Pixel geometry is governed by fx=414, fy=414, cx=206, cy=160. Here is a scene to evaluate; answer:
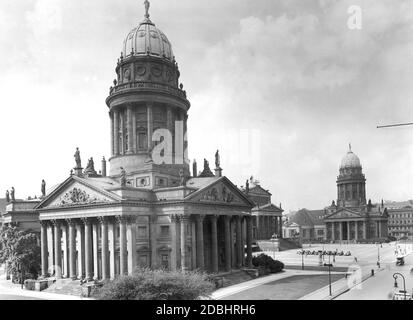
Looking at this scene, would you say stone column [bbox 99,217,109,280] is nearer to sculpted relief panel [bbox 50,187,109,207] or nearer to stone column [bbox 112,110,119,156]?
sculpted relief panel [bbox 50,187,109,207]

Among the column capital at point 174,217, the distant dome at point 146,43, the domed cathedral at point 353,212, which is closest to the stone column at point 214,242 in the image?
the column capital at point 174,217

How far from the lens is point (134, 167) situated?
212ft

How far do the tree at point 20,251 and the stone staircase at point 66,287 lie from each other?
29.7 ft

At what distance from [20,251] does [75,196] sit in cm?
1610

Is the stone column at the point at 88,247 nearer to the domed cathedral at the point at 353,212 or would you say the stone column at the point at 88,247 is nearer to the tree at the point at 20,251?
the tree at the point at 20,251

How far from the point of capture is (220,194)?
6000 cm

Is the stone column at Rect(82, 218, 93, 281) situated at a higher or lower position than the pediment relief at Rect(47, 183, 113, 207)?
lower

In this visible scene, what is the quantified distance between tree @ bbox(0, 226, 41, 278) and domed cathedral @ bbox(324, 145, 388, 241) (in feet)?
382

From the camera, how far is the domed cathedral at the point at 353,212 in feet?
493

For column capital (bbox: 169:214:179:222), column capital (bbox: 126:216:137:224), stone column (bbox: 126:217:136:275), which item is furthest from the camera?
column capital (bbox: 169:214:179:222)

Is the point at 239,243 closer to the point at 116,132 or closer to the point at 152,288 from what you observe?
the point at 116,132

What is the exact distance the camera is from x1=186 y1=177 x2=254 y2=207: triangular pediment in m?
55.6

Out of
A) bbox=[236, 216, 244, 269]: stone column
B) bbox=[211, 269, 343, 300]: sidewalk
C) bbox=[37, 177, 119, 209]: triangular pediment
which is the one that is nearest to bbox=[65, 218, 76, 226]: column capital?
bbox=[37, 177, 119, 209]: triangular pediment
